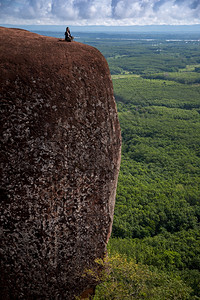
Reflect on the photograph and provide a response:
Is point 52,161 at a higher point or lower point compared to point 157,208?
higher

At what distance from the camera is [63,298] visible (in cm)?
1084

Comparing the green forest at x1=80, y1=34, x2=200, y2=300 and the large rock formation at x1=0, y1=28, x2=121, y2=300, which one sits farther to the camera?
the green forest at x1=80, y1=34, x2=200, y2=300

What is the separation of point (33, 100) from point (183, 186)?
150 ft

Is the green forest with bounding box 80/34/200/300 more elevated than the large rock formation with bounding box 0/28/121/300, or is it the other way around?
the large rock formation with bounding box 0/28/121/300

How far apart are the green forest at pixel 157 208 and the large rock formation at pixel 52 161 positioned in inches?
89.3

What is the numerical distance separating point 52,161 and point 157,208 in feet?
110

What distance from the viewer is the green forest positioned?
14.6 m

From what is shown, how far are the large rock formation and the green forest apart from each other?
2.27 m

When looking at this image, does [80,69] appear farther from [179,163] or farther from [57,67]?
[179,163]

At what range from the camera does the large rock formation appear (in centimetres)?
935

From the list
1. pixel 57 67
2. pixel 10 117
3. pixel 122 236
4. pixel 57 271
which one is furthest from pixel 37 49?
pixel 122 236

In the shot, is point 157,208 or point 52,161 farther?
point 157,208

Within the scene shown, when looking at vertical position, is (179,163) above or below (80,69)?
below

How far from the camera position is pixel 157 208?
40750 millimetres
